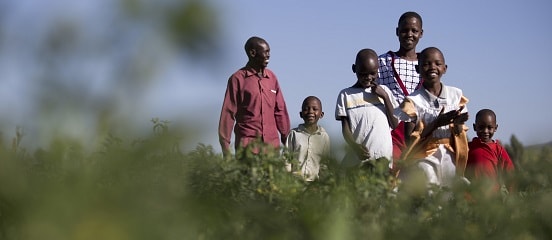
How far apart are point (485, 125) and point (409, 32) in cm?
105

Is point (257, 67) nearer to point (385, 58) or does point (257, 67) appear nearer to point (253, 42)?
point (253, 42)

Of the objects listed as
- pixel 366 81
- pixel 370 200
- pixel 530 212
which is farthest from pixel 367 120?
pixel 530 212

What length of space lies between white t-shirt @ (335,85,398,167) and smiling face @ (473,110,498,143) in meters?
0.71

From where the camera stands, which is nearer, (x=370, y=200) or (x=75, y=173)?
(x=75, y=173)

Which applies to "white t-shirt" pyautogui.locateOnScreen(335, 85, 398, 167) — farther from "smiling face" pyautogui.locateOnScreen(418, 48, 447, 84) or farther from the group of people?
"smiling face" pyautogui.locateOnScreen(418, 48, 447, 84)

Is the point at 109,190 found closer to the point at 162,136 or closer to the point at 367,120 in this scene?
the point at 162,136

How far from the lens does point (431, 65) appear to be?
6449 millimetres

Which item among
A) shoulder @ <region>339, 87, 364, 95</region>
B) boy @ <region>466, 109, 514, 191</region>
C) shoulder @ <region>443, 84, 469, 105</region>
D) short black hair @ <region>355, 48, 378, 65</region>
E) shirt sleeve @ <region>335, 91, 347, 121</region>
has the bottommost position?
boy @ <region>466, 109, 514, 191</region>

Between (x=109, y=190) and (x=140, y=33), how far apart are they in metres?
0.18

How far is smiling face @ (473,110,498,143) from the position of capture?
7.00 m

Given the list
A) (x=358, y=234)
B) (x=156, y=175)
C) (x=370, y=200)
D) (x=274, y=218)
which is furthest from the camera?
(x=370, y=200)

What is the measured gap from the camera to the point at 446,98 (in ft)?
21.6

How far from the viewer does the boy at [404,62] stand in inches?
290

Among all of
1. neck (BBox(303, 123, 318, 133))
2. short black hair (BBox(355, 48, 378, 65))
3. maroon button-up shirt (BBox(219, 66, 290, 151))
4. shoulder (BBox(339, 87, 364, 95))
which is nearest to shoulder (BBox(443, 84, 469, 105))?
short black hair (BBox(355, 48, 378, 65))
